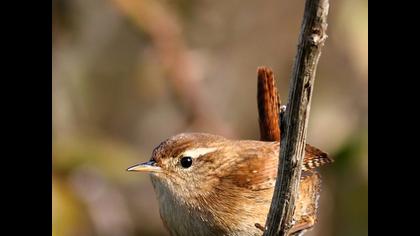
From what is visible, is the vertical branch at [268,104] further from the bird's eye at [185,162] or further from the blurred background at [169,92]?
the blurred background at [169,92]

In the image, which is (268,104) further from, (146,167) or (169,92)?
(169,92)

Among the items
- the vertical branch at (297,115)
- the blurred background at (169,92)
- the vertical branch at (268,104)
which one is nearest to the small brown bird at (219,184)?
the vertical branch at (268,104)

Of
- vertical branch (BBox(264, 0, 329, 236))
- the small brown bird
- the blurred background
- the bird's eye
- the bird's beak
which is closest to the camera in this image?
vertical branch (BBox(264, 0, 329, 236))

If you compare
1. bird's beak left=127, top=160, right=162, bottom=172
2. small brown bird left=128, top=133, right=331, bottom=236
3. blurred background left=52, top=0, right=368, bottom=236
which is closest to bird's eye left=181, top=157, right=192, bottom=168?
small brown bird left=128, top=133, right=331, bottom=236

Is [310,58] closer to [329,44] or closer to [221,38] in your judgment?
[329,44]

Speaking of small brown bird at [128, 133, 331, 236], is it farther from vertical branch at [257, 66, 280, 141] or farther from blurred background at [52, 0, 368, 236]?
blurred background at [52, 0, 368, 236]
